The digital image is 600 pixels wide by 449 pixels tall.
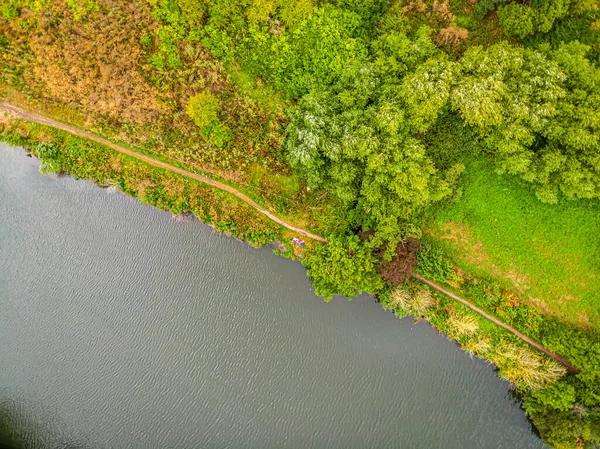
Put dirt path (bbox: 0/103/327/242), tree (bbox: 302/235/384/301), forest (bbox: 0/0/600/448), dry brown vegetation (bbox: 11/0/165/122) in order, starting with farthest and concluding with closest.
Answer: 1. dirt path (bbox: 0/103/327/242)
2. dry brown vegetation (bbox: 11/0/165/122)
3. tree (bbox: 302/235/384/301)
4. forest (bbox: 0/0/600/448)

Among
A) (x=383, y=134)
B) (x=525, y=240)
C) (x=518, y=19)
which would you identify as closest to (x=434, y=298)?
(x=525, y=240)

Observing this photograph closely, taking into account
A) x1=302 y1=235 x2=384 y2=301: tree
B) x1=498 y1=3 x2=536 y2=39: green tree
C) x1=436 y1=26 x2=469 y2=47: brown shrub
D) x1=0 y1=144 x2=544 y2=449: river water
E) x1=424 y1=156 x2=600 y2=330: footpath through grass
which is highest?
x1=498 y1=3 x2=536 y2=39: green tree

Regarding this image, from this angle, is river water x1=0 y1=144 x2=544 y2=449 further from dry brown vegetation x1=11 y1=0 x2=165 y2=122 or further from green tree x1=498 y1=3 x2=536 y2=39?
green tree x1=498 y1=3 x2=536 y2=39

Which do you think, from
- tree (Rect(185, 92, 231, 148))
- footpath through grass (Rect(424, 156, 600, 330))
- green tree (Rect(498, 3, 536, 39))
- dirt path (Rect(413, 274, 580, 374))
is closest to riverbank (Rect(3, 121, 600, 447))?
dirt path (Rect(413, 274, 580, 374))

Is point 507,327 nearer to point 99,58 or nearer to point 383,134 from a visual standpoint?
point 383,134

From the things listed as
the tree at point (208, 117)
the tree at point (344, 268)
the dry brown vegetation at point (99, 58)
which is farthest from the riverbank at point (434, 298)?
the tree at point (208, 117)
